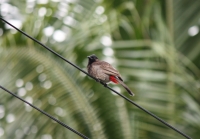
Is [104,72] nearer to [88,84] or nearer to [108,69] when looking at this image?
[108,69]

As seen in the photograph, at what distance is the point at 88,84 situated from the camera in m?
11.2

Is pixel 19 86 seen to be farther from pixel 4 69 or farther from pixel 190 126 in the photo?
pixel 190 126

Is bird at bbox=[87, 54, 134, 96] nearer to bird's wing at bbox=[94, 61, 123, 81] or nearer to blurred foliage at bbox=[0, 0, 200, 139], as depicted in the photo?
bird's wing at bbox=[94, 61, 123, 81]

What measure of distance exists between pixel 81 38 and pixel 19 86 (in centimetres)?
123

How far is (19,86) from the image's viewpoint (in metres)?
11.2

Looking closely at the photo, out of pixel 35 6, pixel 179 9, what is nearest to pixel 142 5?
pixel 179 9

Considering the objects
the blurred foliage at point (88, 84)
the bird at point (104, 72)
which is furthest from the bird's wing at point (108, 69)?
the blurred foliage at point (88, 84)

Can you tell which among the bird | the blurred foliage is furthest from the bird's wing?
the blurred foliage

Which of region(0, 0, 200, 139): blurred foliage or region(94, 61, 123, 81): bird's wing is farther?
region(0, 0, 200, 139): blurred foliage

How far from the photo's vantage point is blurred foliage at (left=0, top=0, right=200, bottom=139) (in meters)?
10.9

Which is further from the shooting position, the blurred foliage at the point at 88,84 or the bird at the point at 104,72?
the blurred foliage at the point at 88,84

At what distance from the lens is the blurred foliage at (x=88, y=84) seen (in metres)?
10.9

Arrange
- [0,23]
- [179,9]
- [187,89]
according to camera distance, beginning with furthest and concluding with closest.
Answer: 1. [0,23]
2. [179,9]
3. [187,89]

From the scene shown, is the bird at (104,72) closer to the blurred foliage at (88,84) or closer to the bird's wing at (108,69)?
the bird's wing at (108,69)
